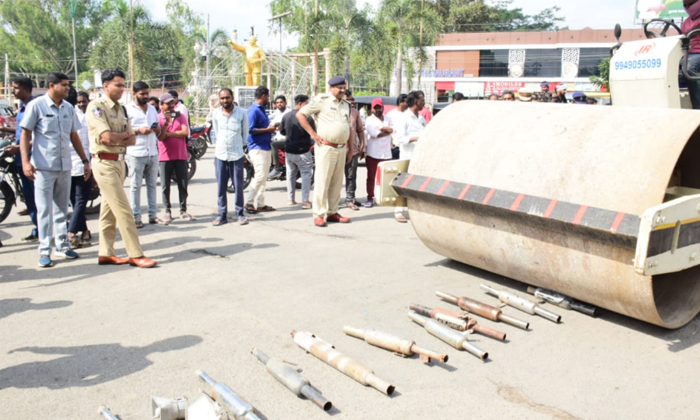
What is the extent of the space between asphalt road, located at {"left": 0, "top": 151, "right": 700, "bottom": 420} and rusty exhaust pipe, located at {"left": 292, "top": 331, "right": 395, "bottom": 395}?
2.3 inches

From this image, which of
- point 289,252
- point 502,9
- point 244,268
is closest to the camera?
point 244,268

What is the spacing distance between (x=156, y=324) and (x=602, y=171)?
347 centimetres

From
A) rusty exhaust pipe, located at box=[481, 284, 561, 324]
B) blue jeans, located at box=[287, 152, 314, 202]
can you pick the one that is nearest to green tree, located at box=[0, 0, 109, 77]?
blue jeans, located at box=[287, 152, 314, 202]

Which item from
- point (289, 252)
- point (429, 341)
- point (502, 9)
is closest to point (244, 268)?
point (289, 252)

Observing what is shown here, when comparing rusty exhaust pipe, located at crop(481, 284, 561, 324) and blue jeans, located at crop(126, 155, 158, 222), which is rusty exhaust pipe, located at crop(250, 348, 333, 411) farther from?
blue jeans, located at crop(126, 155, 158, 222)

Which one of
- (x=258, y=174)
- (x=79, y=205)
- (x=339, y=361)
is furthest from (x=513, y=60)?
(x=339, y=361)

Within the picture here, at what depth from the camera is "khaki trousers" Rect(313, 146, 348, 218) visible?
8.30 m

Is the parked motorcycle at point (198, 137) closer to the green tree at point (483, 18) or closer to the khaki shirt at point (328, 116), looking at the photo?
the khaki shirt at point (328, 116)

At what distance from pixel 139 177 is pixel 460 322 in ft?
17.6

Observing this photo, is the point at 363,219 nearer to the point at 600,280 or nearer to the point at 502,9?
the point at 600,280

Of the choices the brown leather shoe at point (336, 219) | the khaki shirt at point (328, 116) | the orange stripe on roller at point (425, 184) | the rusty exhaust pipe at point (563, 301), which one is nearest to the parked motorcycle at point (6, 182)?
the khaki shirt at point (328, 116)

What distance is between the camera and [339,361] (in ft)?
12.7

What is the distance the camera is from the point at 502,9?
66.9m

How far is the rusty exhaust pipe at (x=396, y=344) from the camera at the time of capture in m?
3.98
